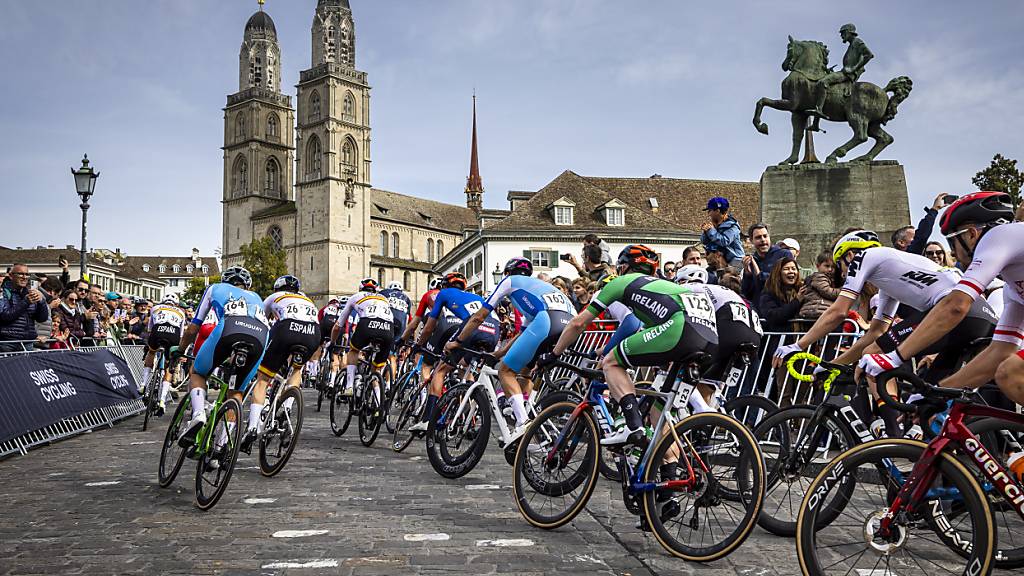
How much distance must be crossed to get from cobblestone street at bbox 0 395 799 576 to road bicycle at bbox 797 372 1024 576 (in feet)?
3.14

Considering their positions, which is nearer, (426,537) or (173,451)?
(426,537)

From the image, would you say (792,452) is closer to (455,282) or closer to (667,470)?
(667,470)

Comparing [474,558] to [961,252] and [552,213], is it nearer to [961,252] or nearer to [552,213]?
[961,252]

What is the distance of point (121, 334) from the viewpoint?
21234 mm

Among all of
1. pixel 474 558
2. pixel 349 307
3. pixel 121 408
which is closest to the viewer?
pixel 474 558

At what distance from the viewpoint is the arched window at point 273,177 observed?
119 m

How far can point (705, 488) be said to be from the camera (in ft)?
17.2

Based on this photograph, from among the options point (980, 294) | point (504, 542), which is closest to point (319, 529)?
point (504, 542)

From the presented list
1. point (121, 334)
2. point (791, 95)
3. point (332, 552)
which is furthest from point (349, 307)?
point (121, 334)

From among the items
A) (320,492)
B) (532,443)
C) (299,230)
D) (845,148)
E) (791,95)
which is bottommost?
(320,492)

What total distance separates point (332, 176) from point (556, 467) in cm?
10267

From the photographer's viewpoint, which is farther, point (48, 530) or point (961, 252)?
point (48, 530)

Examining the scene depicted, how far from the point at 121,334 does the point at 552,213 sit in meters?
39.1

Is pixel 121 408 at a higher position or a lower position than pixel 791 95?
lower
